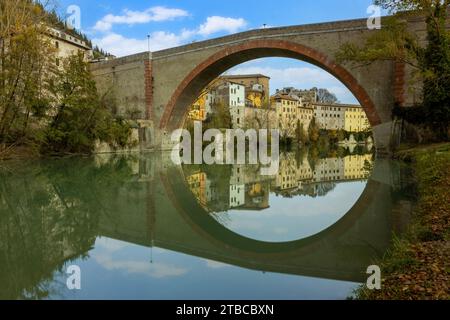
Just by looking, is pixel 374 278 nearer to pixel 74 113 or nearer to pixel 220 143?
pixel 74 113

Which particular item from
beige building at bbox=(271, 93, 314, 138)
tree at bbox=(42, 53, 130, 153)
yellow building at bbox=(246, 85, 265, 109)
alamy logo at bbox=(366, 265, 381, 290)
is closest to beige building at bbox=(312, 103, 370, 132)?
beige building at bbox=(271, 93, 314, 138)

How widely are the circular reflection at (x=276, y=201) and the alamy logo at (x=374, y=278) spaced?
1.66m

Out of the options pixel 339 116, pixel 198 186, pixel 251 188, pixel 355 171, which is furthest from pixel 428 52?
pixel 339 116

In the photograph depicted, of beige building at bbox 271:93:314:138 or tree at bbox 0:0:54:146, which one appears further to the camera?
beige building at bbox 271:93:314:138

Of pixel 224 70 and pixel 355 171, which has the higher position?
pixel 224 70

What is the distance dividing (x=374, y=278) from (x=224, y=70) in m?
26.3

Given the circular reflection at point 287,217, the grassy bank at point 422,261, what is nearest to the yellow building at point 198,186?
the circular reflection at point 287,217

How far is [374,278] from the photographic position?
382 centimetres

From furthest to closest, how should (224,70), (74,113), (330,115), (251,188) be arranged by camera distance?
(330,115)
(224,70)
(74,113)
(251,188)

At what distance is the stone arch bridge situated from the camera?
2050cm

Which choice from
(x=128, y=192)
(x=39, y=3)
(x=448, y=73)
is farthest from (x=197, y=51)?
(x=128, y=192)

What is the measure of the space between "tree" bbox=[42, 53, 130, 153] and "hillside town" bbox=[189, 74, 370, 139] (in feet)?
36.8

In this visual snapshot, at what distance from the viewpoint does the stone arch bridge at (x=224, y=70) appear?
2050 centimetres

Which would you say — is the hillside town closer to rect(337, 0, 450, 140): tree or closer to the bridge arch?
the bridge arch
